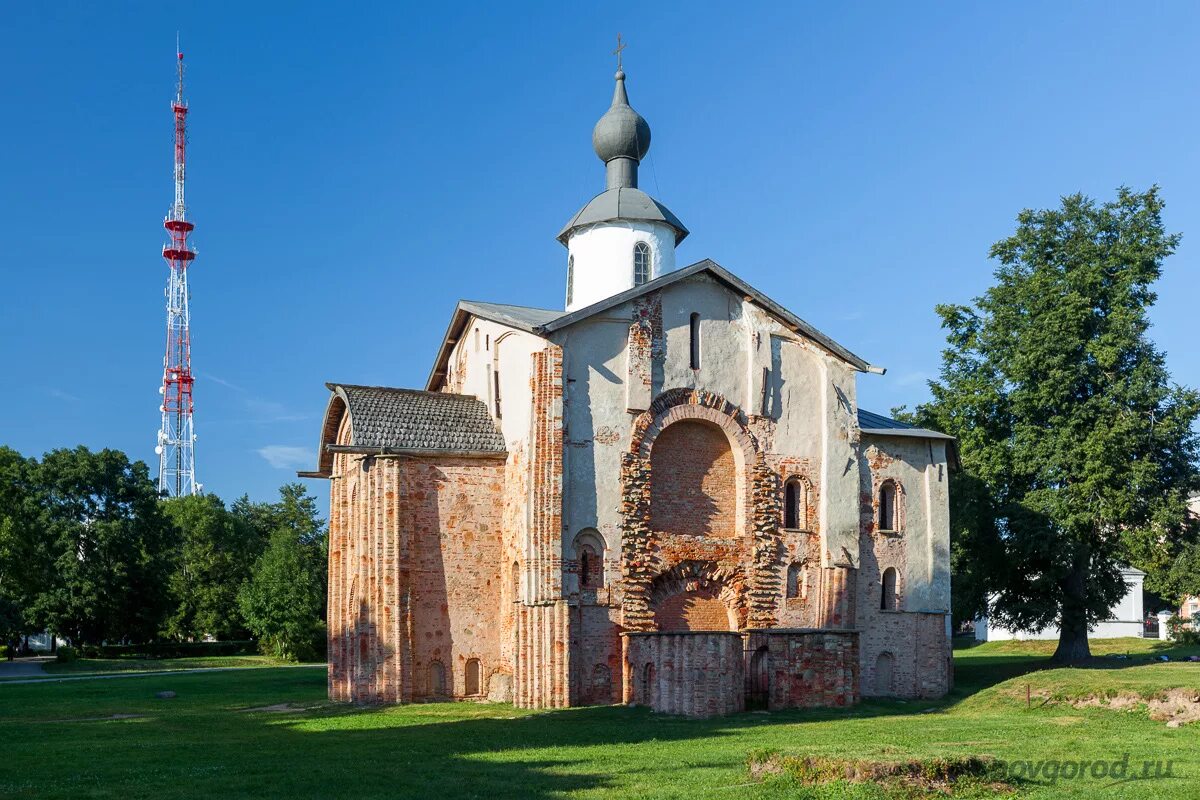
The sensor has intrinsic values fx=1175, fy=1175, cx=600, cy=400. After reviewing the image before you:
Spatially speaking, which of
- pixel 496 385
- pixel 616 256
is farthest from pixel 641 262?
pixel 496 385

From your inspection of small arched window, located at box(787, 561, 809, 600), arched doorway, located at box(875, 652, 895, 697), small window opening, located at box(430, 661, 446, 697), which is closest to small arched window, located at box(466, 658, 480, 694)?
small window opening, located at box(430, 661, 446, 697)

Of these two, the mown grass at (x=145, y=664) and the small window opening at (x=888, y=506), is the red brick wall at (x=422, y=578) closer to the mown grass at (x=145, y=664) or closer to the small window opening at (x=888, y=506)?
the small window opening at (x=888, y=506)

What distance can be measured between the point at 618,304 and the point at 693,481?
441cm

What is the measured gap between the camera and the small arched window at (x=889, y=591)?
28.6 metres

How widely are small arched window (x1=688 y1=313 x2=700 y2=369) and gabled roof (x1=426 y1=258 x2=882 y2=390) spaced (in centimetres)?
99

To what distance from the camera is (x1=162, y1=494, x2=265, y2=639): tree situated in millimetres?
59094

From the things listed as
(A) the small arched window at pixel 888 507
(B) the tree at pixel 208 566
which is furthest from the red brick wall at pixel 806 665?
(B) the tree at pixel 208 566

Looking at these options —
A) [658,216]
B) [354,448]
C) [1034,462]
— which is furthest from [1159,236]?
[354,448]

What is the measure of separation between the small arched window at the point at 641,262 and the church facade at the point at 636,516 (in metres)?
3.95

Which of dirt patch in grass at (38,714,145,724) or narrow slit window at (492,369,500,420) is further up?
narrow slit window at (492,369,500,420)

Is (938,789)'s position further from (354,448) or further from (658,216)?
(658,216)

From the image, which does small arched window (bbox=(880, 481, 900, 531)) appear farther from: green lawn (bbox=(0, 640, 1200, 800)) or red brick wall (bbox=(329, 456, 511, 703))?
red brick wall (bbox=(329, 456, 511, 703))

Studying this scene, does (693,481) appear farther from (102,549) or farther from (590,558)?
(102,549)

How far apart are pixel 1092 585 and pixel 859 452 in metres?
10.8
